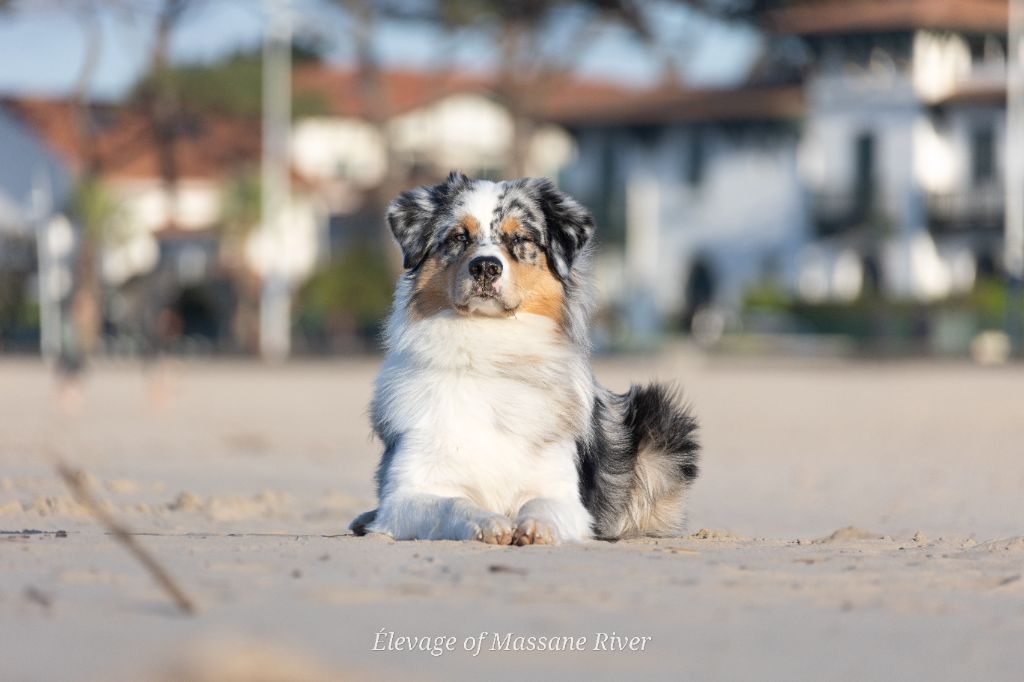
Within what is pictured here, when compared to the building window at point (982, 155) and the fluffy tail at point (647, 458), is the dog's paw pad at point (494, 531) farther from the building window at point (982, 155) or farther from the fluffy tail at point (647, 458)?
the building window at point (982, 155)

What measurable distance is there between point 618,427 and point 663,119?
55.3 metres

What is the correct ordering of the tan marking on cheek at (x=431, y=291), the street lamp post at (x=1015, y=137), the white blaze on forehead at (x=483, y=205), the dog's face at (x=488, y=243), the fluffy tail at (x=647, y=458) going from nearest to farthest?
the dog's face at (x=488, y=243) → the tan marking on cheek at (x=431, y=291) → the white blaze on forehead at (x=483, y=205) → the fluffy tail at (x=647, y=458) → the street lamp post at (x=1015, y=137)

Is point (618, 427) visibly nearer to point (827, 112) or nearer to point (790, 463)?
point (790, 463)

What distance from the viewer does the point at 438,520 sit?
835cm

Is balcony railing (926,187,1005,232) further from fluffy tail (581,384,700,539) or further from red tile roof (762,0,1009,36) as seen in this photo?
fluffy tail (581,384,700,539)

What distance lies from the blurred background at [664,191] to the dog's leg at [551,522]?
43.5m

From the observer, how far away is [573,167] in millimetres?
68250

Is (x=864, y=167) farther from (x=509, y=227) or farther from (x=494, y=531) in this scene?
(x=494, y=531)

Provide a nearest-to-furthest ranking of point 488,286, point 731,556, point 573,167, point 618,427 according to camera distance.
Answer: point 731,556 < point 488,286 < point 618,427 < point 573,167

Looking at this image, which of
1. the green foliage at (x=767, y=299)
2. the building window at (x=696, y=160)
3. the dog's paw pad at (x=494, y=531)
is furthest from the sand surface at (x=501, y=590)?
the building window at (x=696, y=160)

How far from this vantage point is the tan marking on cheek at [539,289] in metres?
8.98

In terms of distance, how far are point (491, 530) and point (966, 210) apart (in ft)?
177

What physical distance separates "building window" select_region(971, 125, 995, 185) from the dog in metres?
52.9

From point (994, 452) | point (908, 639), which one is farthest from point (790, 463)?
point (908, 639)
